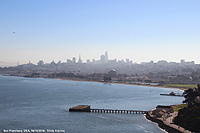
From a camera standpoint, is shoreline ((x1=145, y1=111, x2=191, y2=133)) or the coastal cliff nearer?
shoreline ((x1=145, y1=111, x2=191, y2=133))

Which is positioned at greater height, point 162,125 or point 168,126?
point 168,126

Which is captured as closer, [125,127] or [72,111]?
[125,127]

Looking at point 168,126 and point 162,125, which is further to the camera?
point 162,125

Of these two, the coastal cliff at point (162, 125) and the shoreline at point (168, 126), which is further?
the coastal cliff at point (162, 125)

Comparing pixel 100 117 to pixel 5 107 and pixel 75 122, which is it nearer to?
pixel 75 122

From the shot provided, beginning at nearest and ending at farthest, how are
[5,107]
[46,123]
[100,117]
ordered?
1. [46,123]
2. [100,117]
3. [5,107]

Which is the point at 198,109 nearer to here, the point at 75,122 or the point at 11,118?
the point at 75,122

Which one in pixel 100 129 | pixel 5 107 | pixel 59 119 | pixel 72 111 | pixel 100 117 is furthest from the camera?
pixel 5 107

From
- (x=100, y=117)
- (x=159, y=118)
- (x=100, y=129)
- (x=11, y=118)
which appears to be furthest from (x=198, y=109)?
(x=11, y=118)

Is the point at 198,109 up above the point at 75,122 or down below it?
above
